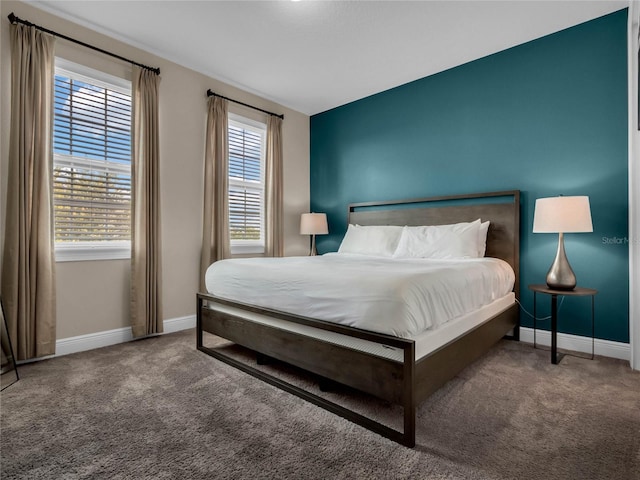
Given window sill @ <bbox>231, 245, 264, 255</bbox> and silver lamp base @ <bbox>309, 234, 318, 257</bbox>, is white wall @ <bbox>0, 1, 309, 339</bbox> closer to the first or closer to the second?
window sill @ <bbox>231, 245, 264, 255</bbox>

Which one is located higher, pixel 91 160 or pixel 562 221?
pixel 91 160

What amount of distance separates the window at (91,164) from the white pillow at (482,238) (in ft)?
10.6

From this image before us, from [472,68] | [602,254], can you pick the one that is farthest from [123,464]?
[472,68]

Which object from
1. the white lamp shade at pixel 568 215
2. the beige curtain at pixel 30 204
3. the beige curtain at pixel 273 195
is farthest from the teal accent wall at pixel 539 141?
the beige curtain at pixel 30 204

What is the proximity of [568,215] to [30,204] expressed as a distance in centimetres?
393

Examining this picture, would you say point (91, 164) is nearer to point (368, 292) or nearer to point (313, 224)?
point (313, 224)

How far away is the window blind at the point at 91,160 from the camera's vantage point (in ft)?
8.89

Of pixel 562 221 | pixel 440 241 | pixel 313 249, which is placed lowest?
pixel 313 249

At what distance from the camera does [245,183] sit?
412 centimetres

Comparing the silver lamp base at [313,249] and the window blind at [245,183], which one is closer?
the window blind at [245,183]

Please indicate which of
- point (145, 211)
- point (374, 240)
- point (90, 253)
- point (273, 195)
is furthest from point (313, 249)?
point (90, 253)

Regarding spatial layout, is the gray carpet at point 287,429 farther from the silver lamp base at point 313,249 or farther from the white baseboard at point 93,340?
the silver lamp base at point 313,249

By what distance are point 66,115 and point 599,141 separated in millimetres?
4333

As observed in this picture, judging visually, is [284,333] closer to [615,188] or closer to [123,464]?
[123,464]
